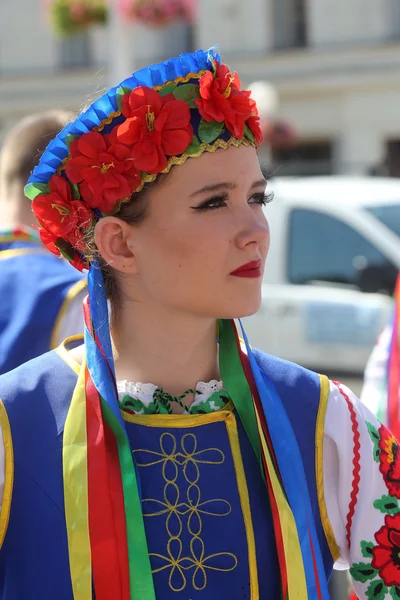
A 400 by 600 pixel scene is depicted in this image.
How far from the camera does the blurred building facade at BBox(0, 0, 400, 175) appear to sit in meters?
16.7

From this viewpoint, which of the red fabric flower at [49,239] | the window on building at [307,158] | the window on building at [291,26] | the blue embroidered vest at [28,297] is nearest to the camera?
the red fabric flower at [49,239]

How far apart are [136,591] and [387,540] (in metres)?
0.47

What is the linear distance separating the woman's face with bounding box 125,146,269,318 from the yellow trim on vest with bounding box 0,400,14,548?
37 cm

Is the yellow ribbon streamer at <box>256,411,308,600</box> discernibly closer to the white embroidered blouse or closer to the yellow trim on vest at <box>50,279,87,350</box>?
the white embroidered blouse

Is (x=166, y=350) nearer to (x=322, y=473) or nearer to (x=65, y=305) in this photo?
(x=322, y=473)

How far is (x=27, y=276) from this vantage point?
3383 millimetres

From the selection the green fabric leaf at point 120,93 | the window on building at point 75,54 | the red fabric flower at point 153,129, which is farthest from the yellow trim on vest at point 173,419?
the window on building at point 75,54

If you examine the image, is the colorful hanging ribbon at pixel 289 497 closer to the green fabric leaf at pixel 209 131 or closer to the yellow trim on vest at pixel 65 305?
the green fabric leaf at pixel 209 131

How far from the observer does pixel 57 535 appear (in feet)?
5.98

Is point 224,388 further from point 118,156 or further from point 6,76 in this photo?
point 6,76

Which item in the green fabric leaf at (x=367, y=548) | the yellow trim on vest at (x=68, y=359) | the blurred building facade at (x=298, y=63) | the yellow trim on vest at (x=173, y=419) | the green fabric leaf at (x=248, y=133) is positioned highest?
the blurred building facade at (x=298, y=63)

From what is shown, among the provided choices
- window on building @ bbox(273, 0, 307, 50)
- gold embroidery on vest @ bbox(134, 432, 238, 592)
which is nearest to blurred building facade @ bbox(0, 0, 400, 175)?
window on building @ bbox(273, 0, 307, 50)

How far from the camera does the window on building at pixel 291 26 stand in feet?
57.9

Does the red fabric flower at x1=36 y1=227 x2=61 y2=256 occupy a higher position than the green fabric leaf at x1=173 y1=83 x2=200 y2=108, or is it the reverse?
the green fabric leaf at x1=173 y1=83 x2=200 y2=108
